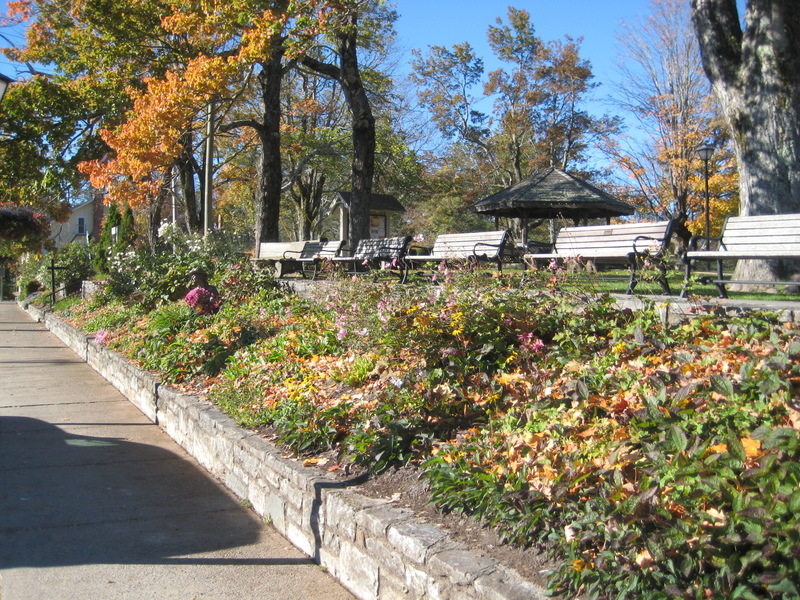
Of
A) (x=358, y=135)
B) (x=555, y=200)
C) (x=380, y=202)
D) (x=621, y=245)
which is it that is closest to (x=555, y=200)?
(x=555, y=200)

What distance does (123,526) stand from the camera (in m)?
4.88

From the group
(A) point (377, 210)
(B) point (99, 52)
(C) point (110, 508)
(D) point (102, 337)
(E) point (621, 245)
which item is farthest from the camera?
(A) point (377, 210)

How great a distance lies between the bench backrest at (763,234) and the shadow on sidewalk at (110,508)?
4.75 meters

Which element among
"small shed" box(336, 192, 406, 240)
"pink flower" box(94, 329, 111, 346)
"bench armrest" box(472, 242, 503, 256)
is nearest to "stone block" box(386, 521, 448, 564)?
"bench armrest" box(472, 242, 503, 256)

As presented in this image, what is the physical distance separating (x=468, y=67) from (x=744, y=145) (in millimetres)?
27820

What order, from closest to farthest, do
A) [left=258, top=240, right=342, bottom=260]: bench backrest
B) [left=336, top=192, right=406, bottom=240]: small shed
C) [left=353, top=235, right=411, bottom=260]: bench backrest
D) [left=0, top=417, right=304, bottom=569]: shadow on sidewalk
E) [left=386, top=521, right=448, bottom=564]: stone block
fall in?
1. [left=386, top=521, right=448, bottom=564]: stone block
2. [left=0, top=417, right=304, bottom=569]: shadow on sidewalk
3. [left=353, top=235, right=411, bottom=260]: bench backrest
4. [left=258, top=240, right=342, bottom=260]: bench backrest
5. [left=336, top=192, right=406, bottom=240]: small shed

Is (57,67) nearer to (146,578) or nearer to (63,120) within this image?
(63,120)

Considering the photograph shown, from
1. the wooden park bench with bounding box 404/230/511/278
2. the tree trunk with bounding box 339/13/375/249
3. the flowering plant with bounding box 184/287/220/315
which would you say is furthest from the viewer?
the tree trunk with bounding box 339/13/375/249

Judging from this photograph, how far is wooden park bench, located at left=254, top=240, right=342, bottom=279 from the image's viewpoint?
13.2 meters

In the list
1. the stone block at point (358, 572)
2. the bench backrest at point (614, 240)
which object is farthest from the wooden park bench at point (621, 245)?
the stone block at point (358, 572)

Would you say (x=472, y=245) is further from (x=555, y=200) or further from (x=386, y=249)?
(x=555, y=200)

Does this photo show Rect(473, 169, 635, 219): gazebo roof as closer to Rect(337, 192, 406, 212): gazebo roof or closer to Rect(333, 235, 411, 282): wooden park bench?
Rect(333, 235, 411, 282): wooden park bench

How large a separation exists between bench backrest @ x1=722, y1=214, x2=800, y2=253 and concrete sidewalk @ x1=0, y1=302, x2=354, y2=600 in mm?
4750

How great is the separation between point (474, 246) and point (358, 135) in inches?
247
